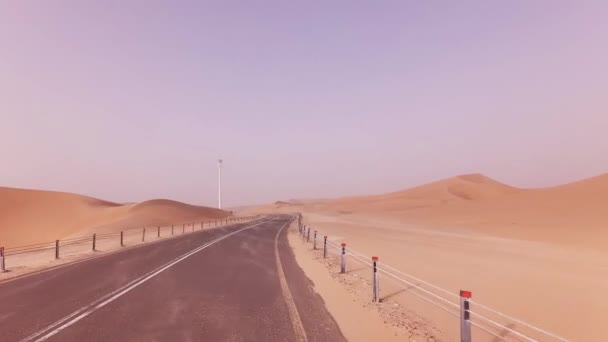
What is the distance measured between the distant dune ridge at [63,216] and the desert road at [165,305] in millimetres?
59805

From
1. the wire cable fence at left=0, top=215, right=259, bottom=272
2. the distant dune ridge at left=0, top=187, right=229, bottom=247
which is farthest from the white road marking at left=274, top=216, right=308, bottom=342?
the distant dune ridge at left=0, top=187, right=229, bottom=247

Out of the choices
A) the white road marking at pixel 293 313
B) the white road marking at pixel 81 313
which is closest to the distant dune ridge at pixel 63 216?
the white road marking at pixel 81 313

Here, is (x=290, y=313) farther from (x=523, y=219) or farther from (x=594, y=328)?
(x=523, y=219)

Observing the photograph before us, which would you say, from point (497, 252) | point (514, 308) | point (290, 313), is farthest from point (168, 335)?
point (497, 252)

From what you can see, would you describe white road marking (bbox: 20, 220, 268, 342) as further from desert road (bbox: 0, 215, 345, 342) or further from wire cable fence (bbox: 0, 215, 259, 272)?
wire cable fence (bbox: 0, 215, 259, 272)

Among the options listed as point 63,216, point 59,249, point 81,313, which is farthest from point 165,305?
point 63,216

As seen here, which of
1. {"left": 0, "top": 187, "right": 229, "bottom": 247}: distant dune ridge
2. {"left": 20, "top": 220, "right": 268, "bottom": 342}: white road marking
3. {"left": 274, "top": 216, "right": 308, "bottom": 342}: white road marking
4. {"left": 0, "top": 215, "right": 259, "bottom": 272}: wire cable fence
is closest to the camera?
{"left": 20, "top": 220, "right": 268, "bottom": 342}: white road marking

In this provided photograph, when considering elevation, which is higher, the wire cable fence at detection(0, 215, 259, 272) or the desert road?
the wire cable fence at detection(0, 215, 259, 272)

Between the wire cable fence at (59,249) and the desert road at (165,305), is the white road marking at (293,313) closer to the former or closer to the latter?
the desert road at (165,305)

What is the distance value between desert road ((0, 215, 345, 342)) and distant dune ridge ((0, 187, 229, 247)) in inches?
2355

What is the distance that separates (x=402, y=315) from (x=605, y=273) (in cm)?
1210

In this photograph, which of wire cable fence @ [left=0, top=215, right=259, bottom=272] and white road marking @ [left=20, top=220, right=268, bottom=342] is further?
wire cable fence @ [left=0, top=215, right=259, bottom=272]

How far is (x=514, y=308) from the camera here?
1180cm

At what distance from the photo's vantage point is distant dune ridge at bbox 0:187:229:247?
266 feet
